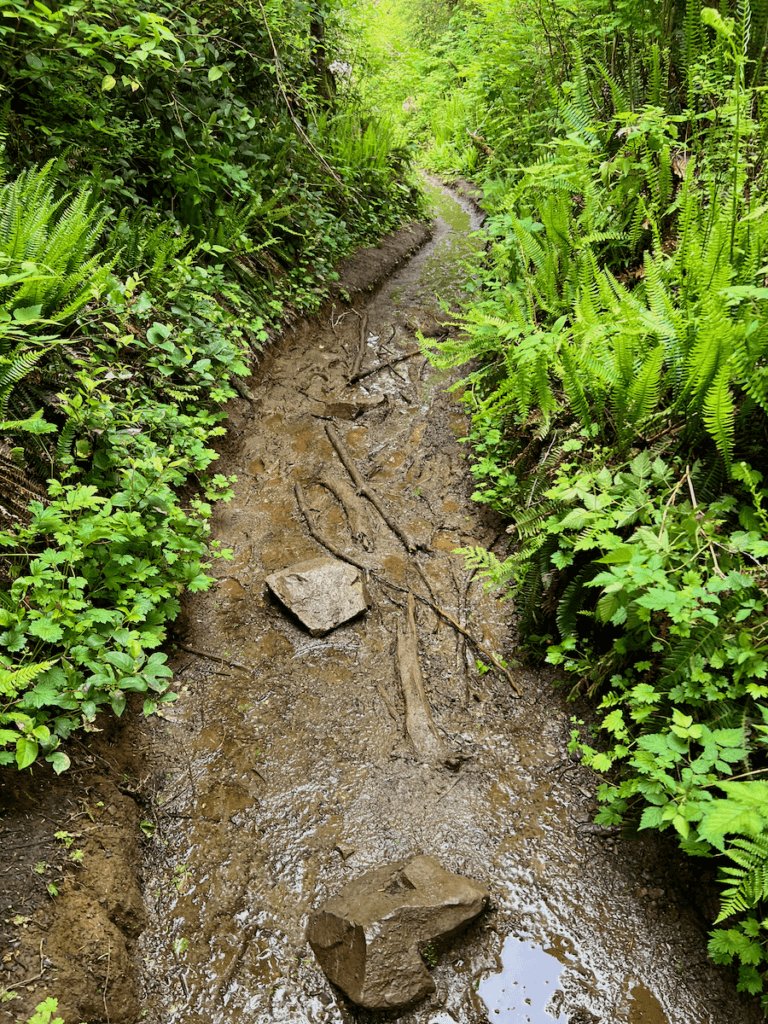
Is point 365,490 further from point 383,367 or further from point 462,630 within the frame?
point 383,367

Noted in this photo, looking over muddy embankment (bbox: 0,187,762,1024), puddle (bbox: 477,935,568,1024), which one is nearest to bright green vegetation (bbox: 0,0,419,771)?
muddy embankment (bbox: 0,187,762,1024)

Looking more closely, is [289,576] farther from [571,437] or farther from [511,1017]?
[511,1017]

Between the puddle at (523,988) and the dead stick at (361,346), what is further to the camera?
the dead stick at (361,346)

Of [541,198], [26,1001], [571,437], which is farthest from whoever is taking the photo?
[541,198]

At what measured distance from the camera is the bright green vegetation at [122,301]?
226cm

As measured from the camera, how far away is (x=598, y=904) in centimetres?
213

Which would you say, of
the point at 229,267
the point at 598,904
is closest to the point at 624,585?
the point at 598,904

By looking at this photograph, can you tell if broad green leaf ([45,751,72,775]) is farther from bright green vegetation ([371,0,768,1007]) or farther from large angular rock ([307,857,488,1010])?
bright green vegetation ([371,0,768,1007])

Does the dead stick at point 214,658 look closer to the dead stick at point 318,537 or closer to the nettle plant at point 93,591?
the nettle plant at point 93,591

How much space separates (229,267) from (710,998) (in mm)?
5759

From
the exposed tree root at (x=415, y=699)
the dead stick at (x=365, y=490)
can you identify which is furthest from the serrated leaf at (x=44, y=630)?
the dead stick at (x=365, y=490)

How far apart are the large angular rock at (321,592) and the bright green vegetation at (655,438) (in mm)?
857

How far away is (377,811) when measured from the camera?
245cm

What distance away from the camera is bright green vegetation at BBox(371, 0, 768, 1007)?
193cm
